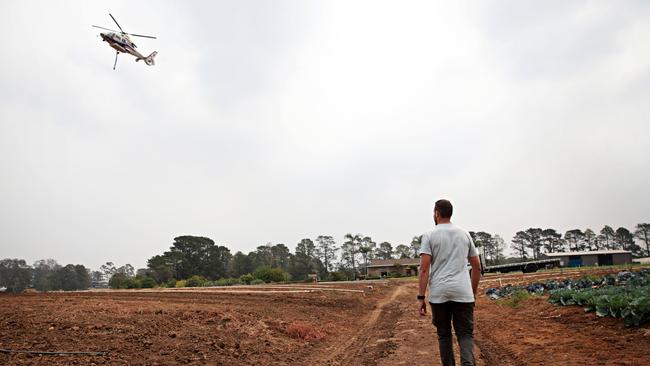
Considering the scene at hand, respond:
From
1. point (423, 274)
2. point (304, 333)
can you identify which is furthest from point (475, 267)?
point (304, 333)

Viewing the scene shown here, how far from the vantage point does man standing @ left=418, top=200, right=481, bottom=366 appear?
4664 mm

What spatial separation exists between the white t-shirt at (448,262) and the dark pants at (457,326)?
0.11m

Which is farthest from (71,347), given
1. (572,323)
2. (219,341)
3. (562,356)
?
(572,323)

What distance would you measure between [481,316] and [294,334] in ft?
24.8

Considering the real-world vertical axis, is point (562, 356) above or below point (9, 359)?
below

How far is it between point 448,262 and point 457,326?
0.77 metres

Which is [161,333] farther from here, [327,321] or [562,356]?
[562,356]

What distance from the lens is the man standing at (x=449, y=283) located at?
15.3 ft

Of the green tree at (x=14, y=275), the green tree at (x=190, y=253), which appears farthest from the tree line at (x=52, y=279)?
the green tree at (x=190, y=253)

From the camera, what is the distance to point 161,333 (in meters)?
8.91

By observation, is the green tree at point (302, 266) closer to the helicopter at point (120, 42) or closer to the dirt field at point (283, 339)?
the helicopter at point (120, 42)

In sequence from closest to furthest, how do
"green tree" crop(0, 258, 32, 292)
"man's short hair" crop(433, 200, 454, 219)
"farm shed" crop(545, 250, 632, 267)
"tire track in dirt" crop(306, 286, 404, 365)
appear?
"man's short hair" crop(433, 200, 454, 219), "tire track in dirt" crop(306, 286, 404, 365), "farm shed" crop(545, 250, 632, 267), "green tree" crop(0, 258, 32, 292)

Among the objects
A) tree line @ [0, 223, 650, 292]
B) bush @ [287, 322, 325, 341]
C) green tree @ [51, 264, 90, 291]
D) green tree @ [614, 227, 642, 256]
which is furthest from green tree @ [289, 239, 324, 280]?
green tree @ [614, 227, 642, 256]

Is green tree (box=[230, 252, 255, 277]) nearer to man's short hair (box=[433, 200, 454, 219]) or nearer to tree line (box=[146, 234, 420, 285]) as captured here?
tree line (box=[146, 234, 420, 285])
